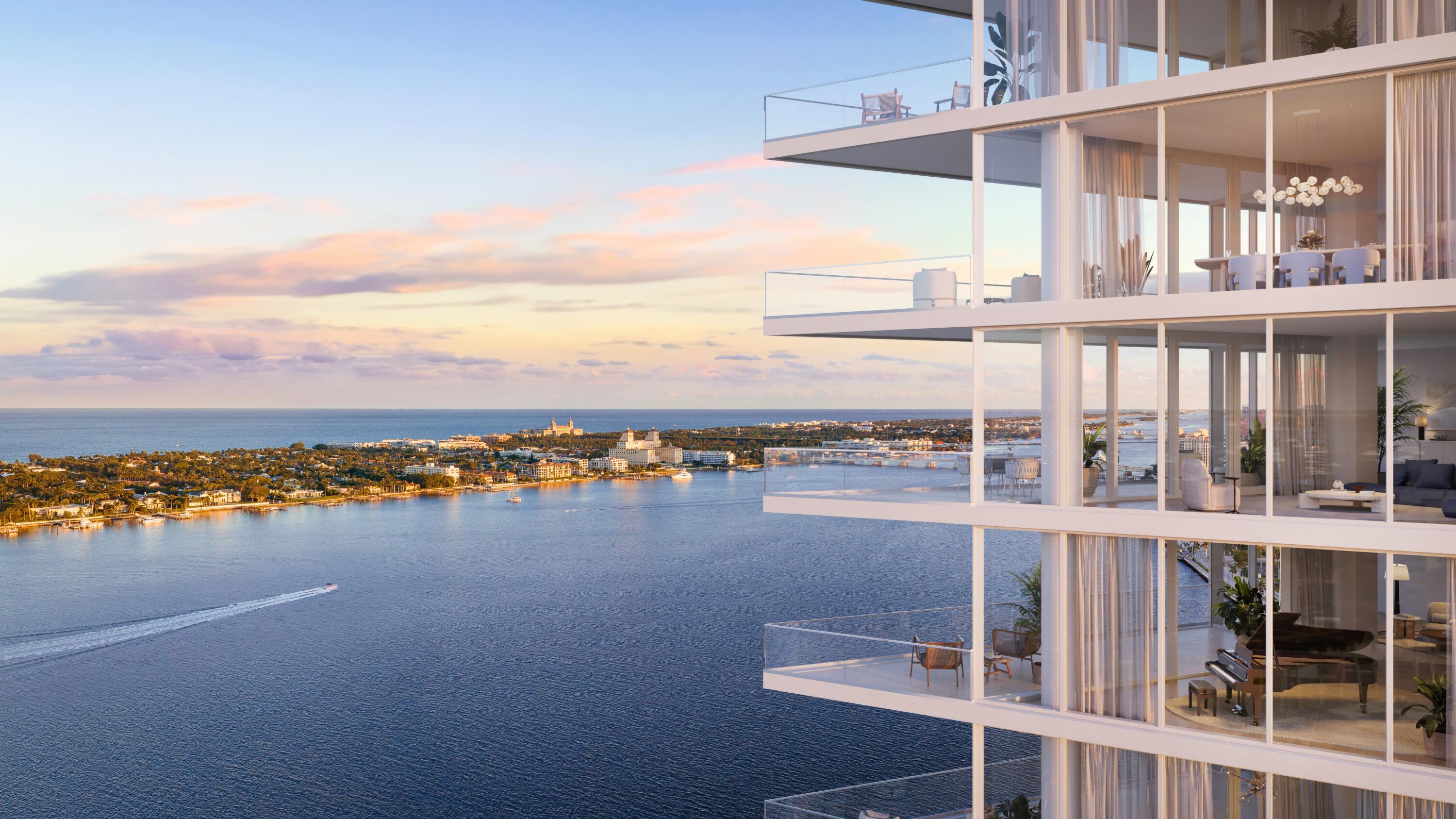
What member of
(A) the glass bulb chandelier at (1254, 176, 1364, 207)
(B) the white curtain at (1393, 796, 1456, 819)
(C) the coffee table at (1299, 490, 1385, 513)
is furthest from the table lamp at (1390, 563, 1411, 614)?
(A) the glass bulb chandelier at (1254, 176, 1364, 207)

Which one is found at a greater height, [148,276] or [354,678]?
[148,276]

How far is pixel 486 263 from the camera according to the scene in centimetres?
8350

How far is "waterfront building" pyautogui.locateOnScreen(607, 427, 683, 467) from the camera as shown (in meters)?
143

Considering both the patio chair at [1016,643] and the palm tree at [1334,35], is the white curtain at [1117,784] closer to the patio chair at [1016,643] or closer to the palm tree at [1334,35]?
the patio chair at [1016,643]

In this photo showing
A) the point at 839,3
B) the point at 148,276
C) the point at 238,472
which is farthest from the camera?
the point at 238,472

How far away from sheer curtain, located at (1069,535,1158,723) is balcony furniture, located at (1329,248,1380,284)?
3406 millimetres

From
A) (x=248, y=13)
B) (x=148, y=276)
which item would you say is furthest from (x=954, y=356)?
(x=148, y=276)

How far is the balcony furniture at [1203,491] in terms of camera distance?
12000 millimetres

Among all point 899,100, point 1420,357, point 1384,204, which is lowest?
point 1420,357

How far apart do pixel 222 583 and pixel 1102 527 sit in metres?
76.2

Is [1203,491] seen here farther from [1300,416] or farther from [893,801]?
[893,801]

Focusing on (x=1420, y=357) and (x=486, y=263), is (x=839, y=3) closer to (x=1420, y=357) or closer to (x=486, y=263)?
(x=486, y=263)

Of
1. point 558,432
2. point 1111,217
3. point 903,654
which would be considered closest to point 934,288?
point 1111,217

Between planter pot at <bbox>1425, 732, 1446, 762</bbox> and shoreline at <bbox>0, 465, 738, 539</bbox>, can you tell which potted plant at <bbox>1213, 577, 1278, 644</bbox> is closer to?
planter pot at <bbox>1425, 732, 1446, 762</bbox>
